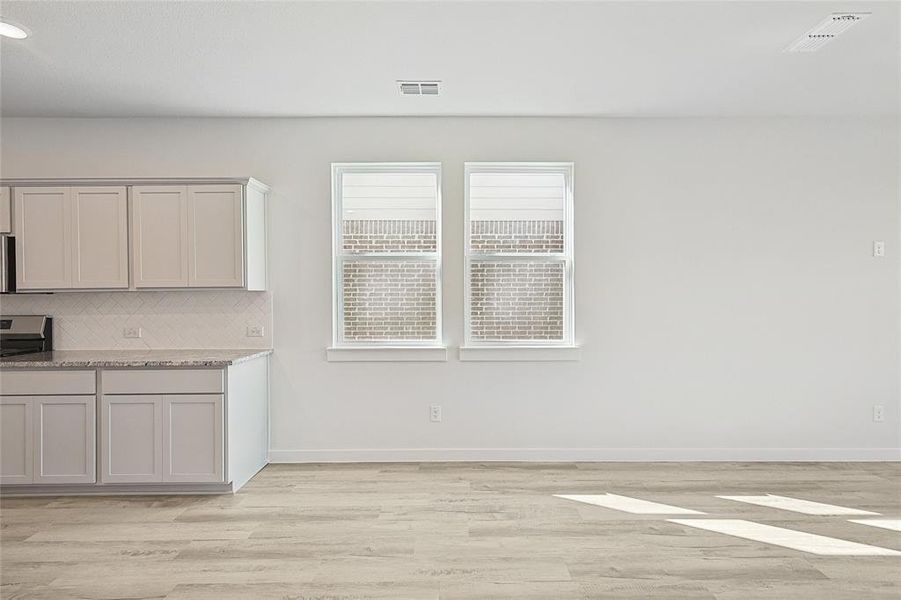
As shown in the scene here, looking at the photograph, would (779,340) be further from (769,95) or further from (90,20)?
(90,20)

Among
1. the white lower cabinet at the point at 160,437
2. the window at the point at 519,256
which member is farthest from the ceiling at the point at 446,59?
the white lower cabinet at the point at 160,437

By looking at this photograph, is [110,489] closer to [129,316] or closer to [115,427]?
[115,427]

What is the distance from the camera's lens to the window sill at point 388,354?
17.5 feet

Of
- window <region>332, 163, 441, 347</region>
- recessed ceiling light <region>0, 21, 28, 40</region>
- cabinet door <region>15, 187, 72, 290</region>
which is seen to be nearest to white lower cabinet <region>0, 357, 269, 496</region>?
cabinet door <region>15, 187, 72, 290</region>

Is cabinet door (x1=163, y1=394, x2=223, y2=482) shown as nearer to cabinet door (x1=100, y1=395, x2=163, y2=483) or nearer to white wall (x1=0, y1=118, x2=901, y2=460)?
cabinet door (x1=100, y1=395, x2=163, y2=483)

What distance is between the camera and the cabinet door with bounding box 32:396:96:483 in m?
4.42

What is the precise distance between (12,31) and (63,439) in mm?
2388

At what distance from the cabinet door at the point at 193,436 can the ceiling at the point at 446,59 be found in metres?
2.00

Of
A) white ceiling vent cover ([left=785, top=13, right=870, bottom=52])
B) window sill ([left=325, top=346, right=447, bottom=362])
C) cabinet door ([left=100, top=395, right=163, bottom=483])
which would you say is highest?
white ceiling vent cover ([left=785, top=13, right=870, bottom=52])

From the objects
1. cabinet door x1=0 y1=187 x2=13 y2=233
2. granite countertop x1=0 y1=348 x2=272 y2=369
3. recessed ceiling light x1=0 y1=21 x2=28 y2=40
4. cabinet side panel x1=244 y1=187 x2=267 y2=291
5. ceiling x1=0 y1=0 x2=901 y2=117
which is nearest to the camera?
ceiling x1=0 y1=0 x2=901 y2=117

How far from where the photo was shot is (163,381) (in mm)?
4426

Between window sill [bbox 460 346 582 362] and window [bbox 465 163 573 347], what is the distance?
92 millimetres

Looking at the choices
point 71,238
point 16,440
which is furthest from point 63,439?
point 71,238

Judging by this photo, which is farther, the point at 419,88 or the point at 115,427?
the point at 419,88
